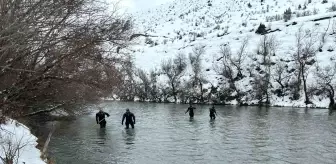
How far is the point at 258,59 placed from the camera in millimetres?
79438

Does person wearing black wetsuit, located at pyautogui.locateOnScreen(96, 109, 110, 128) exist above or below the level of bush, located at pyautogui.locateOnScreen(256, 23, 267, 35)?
below

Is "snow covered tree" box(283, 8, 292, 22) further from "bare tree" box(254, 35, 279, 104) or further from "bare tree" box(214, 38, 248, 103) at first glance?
"bare tree" box(214, 38, 248, 103)

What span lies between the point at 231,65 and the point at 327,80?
Answer: 68.1 feet

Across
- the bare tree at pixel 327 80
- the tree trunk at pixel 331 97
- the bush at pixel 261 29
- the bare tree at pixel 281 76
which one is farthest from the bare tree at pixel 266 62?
the tree trunk at pixel 331 97

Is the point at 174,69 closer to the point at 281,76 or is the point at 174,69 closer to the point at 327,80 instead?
the point at 281,76

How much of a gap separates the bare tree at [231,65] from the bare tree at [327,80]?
13115 millimetres

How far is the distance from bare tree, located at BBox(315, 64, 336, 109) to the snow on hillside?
1.18 metres

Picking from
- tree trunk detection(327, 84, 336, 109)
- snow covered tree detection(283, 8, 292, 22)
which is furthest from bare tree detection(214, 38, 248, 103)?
tree trunk detection(327, 84, 336, 109)

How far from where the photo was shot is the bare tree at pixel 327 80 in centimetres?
6000

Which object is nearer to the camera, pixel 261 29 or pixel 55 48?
pixel 55 48

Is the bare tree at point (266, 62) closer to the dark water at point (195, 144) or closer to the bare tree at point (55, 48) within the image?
the dark water at point (195, 144)

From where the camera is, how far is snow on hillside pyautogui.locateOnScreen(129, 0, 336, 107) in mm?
76000

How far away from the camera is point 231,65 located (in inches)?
3155

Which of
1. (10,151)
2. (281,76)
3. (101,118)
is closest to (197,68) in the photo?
(281,76)
